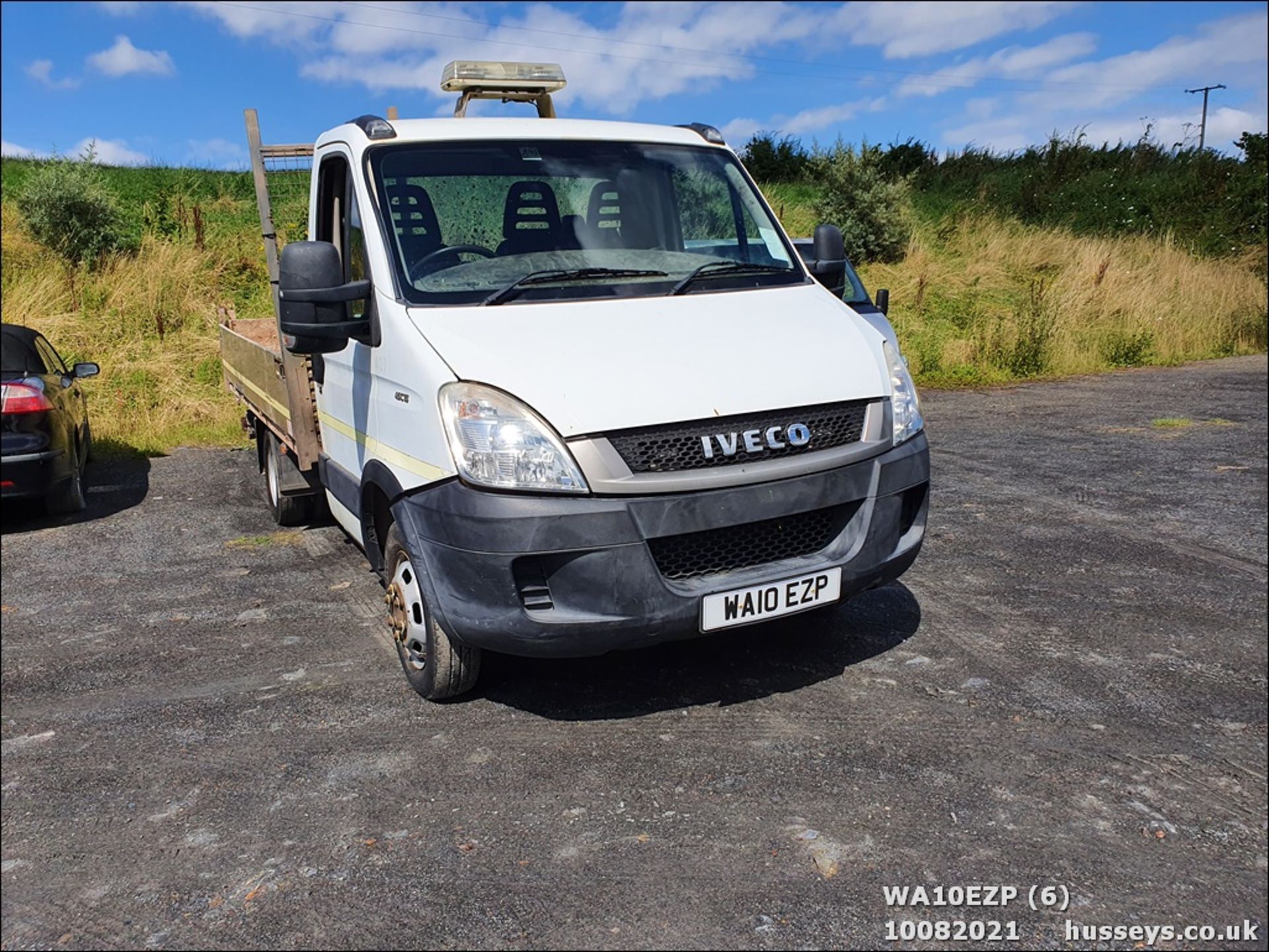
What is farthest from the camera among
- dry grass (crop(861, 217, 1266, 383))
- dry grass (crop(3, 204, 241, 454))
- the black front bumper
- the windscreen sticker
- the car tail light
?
dry grass (crop(861, 217, 1266, 383))

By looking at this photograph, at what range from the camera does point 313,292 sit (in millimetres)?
3875

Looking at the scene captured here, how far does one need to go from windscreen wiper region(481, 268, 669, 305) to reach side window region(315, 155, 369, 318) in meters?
0.62

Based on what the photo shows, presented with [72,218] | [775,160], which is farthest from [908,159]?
[72,218]

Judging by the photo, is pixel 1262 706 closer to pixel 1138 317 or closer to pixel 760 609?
pixel 760 609

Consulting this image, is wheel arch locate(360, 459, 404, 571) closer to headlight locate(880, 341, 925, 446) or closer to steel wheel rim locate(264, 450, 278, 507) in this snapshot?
headlight locate(880, 341, 925, 446)

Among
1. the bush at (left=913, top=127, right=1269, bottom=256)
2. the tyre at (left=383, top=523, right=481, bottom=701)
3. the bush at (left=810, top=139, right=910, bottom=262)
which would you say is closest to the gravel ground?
the tyre at (left=383, top=523, right=481, bottom=701)

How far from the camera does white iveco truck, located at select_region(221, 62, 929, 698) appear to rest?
3.38m

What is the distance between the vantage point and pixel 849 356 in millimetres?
3898

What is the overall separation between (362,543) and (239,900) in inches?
78.3

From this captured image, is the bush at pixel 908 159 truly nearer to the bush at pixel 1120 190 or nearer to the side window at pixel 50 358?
the bush at pixel 1120 190

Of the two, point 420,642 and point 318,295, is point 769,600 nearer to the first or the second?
point 420,642

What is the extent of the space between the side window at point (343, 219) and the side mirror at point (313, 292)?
19cm

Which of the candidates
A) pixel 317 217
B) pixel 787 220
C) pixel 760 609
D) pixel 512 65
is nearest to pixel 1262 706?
pixel 760 609

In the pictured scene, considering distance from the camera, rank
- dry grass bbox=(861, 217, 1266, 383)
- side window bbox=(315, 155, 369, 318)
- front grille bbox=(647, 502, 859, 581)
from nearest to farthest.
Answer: front grille bbox=(647, 502, 859, 581)
side window bbox=(315, 155, 369, 318)
dry grass bbox=(861, 217, 1266, 383)
